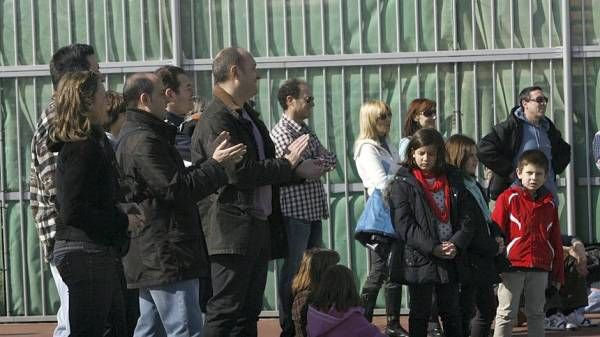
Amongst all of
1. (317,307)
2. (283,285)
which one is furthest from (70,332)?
(283,285)

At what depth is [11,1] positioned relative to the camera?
1134cm

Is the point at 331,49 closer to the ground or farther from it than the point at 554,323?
farther from it

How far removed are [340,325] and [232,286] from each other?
0.65 meters

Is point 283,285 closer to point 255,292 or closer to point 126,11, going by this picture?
point 255,292

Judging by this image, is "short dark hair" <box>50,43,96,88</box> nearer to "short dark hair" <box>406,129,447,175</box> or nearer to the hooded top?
the hooded top

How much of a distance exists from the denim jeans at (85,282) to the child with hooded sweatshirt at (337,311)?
1.18m

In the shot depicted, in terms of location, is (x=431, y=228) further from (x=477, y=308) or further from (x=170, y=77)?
(x=170, y=77)

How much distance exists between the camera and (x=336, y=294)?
23.1 feet

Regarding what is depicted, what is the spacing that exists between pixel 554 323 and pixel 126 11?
420 cm

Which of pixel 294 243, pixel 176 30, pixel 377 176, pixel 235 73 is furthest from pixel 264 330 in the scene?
pixel 235 73

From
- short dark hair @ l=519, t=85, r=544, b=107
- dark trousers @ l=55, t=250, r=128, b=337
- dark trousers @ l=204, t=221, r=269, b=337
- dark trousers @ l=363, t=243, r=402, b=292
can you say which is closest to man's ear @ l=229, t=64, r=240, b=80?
dark trousers @ l=204, t=221, r=269, b=337

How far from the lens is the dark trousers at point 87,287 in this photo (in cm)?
628

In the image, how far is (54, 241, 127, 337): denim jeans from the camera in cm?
628

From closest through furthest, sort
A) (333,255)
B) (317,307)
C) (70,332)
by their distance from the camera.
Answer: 1. (70,332)
2. (317,307)
3. (333,255)
